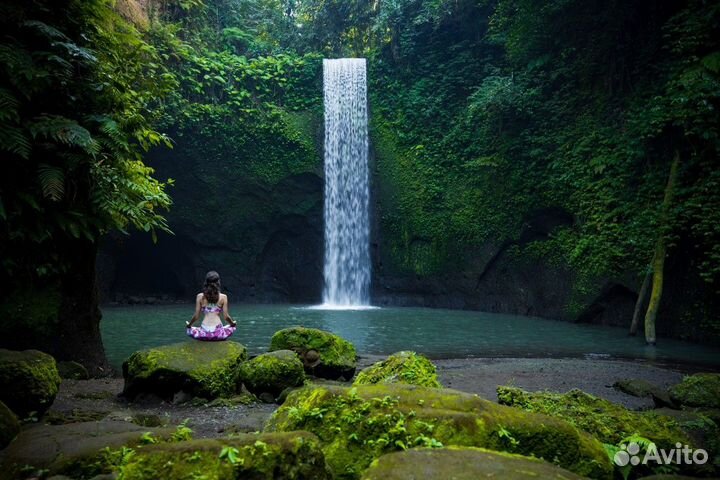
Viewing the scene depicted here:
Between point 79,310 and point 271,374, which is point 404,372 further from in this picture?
point 79,310

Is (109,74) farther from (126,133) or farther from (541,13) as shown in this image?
(541,13)

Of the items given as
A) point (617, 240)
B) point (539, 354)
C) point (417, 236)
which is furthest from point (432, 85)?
point (539, 354)

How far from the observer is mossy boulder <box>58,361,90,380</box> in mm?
6566

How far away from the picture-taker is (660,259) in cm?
1159

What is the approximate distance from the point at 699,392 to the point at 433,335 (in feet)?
23.2

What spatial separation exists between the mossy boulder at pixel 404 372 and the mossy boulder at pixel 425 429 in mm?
1894

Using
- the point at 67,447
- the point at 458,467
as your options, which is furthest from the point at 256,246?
the point at 458,467

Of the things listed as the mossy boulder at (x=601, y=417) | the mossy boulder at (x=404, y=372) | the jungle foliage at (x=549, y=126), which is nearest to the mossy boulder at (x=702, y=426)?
the mossy boulder at (x=601, y=417)

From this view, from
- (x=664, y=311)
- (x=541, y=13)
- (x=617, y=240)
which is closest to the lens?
(x=664, y=311)

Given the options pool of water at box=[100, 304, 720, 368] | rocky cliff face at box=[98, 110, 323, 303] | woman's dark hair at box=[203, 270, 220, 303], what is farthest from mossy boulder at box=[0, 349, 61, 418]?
rocky cliff face at box=[98, 110, 323, 303]

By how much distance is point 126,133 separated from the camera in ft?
22.4

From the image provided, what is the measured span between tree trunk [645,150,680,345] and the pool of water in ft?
1.77

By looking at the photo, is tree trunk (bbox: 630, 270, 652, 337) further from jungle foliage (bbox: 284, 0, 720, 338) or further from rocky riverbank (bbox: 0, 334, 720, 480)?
rocky riverbank (bbox: 0, 334, 720, 480)

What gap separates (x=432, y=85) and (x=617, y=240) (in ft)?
35.5
